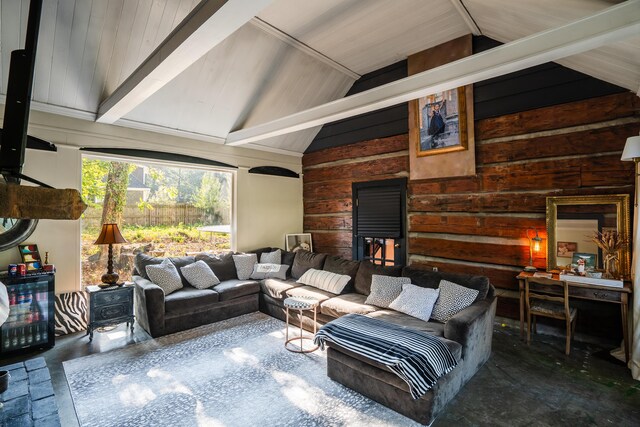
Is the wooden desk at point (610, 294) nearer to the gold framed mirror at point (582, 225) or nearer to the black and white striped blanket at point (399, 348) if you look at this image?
the gold framed mirror at point (582, 225)

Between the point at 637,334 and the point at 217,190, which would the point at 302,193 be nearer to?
the point at 217,190

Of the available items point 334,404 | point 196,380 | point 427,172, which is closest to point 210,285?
point 196,380

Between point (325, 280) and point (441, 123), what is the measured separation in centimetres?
287

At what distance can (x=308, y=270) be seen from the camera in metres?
4.98

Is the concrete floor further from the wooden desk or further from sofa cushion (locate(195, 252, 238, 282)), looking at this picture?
sofa cushion (locate(195, 252, 238, 282))

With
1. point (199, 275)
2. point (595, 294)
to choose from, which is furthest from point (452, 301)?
point (199, 275)

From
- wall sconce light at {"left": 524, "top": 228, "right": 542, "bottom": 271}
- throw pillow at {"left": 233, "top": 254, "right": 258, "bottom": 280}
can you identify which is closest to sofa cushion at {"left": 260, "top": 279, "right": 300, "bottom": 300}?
throw pillow at {"left": 233, "top": 254, "right": 258, "bottom": 280}

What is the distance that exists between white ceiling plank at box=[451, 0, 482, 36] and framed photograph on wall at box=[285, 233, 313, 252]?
14.7 feet

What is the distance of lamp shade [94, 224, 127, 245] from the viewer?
4043mm

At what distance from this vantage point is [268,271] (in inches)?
209

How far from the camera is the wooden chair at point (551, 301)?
332cm

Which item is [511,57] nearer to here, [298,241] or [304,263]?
[304,263]

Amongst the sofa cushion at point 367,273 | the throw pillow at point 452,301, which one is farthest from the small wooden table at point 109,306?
the throw pillow at point 452,301

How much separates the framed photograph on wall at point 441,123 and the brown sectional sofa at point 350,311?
1.96 meters
